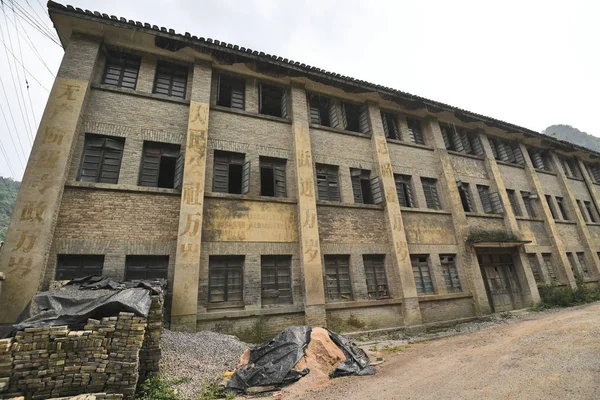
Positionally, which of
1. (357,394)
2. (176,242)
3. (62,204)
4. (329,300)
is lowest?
(357,394)

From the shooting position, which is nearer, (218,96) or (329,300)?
(329,300)

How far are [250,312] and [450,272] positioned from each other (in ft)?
27.2

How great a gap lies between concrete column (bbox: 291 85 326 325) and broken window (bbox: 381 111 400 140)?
416 cm

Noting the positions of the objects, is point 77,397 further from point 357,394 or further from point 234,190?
point 234,190

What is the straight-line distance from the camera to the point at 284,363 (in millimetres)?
5180

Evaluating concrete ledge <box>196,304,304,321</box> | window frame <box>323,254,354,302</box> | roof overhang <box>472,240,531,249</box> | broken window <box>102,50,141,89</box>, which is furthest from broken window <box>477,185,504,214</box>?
broken window <box>102,50,141,89</box>

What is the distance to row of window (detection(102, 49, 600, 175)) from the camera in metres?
8.79

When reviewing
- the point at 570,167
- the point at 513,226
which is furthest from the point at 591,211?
the point at 513,226

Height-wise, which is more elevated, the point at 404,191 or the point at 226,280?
the point at 404,191

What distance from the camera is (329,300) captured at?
8.59 metres

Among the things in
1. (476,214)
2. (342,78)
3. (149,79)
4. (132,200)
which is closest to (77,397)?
(132,200)

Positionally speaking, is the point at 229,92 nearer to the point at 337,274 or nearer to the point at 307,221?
the point at 307,221

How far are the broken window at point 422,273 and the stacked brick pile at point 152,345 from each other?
868 cm

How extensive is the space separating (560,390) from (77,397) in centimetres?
634
